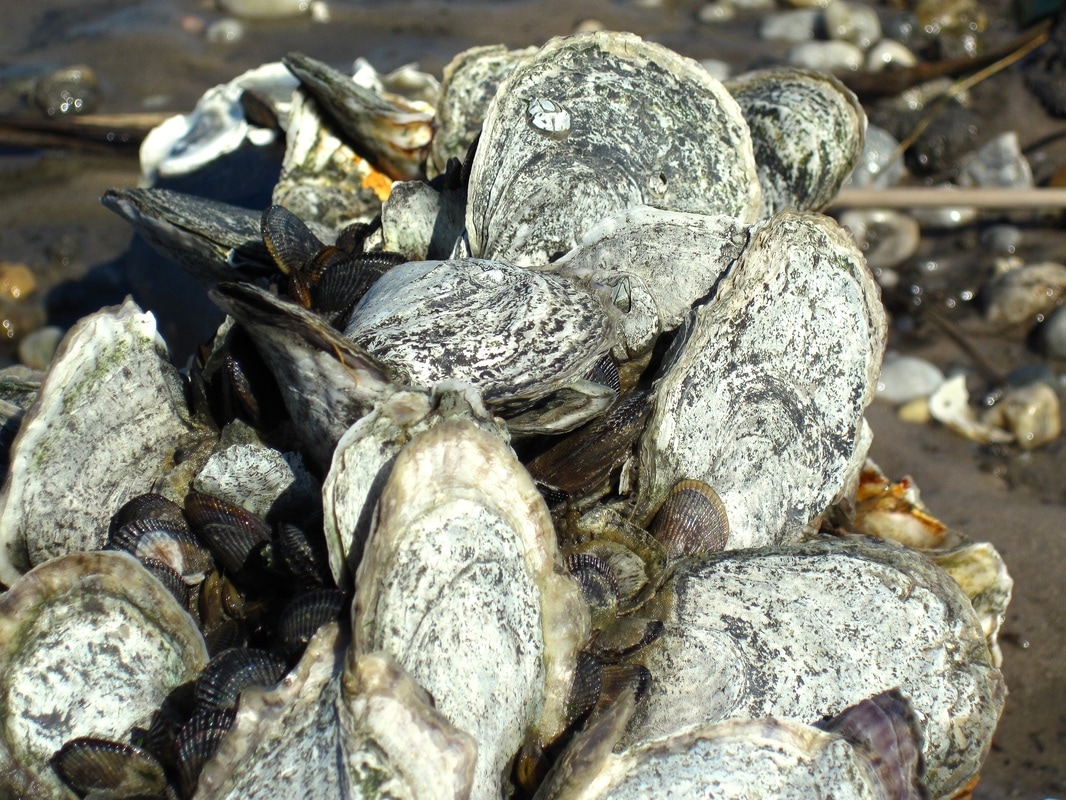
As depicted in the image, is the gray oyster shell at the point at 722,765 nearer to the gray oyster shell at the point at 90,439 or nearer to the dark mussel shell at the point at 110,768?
the dark mussel shell at the point at 110,768

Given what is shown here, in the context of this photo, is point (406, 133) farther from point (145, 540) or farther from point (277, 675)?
point (277, 675)

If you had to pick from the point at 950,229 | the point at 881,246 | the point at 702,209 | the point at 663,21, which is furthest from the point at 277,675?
the point at 663,21

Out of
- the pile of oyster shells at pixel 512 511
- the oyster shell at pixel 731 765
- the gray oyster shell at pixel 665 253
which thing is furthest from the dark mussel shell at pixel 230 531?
the gray oyster shell at pixel 665 253

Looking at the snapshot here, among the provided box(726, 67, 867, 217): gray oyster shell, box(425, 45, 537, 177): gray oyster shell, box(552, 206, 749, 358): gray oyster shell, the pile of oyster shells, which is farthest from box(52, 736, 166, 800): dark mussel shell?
box(726, 67, 867, 217): gray oyster shell

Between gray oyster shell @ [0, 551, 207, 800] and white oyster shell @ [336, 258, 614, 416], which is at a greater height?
white oyster shell @ [336, 258, 614, 416]

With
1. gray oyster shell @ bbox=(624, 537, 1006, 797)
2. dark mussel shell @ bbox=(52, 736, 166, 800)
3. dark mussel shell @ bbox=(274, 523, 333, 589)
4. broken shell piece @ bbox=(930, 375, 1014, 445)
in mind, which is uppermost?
dark mussel shell @ bbox=(274, 523, 333, 589)

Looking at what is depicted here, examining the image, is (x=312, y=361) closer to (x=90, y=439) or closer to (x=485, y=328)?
(x=485, y=328)

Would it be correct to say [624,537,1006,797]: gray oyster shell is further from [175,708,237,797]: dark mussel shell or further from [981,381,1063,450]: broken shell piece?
[981,381,1063,450]: broken shell piece
